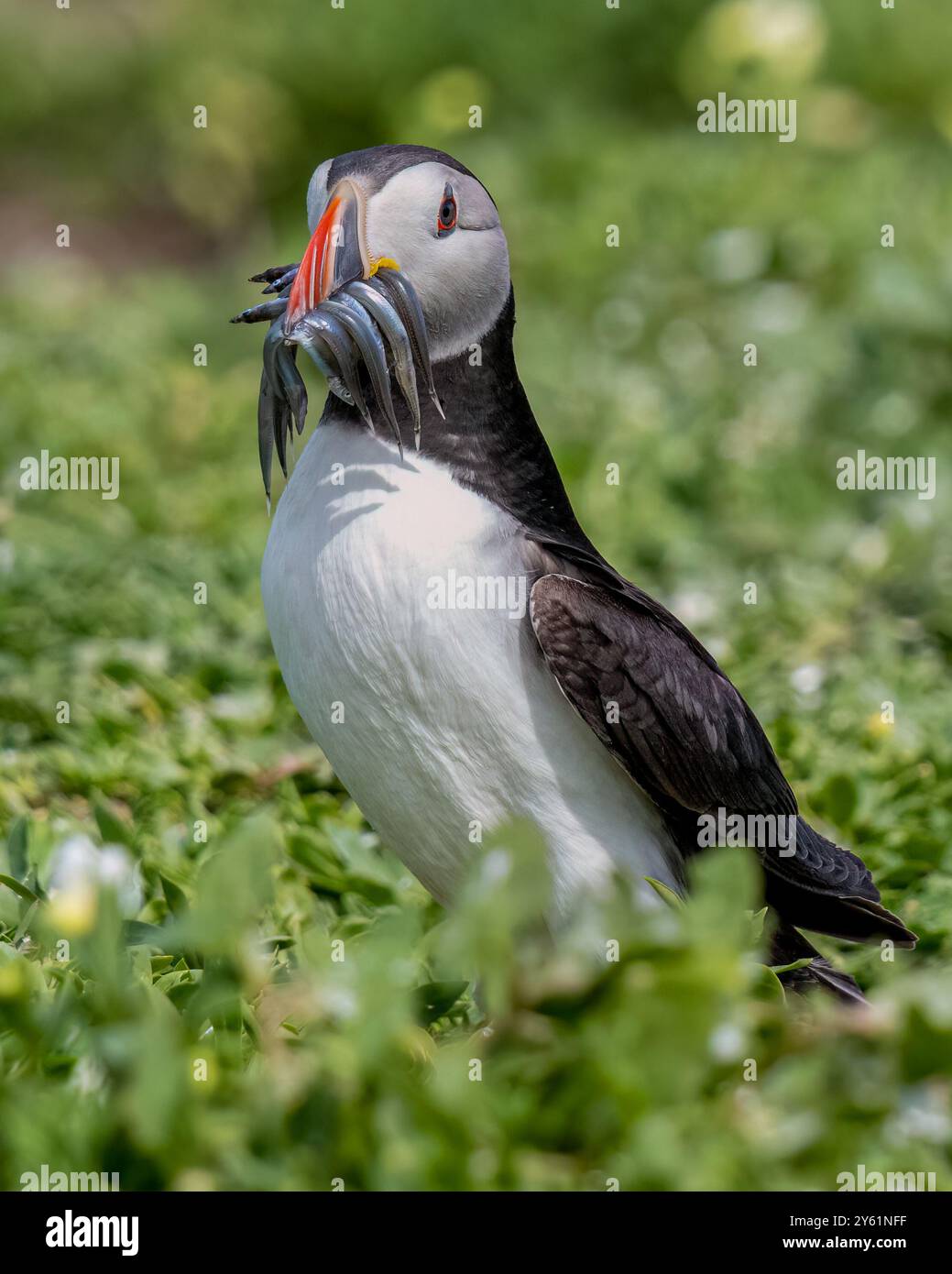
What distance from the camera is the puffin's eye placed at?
3322 millimetres

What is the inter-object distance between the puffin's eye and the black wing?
672 millimetres

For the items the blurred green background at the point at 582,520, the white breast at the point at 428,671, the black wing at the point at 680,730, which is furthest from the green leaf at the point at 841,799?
the white breast at the point at 428,671

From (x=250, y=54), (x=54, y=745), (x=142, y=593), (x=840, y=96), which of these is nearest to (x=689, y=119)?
(x=840, y=96)

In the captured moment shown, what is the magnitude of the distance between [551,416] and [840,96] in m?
4.50

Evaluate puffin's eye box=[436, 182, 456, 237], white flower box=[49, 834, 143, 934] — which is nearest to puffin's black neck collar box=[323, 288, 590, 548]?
puffin's eye box=[436, 182, 456, 237]

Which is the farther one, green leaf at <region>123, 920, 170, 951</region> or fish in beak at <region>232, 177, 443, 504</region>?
green leaf at <region>123, 920, 170, 951</region>

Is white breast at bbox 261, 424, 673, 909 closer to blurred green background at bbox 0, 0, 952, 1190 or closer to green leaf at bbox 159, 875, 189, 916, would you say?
blurred green background at bbox 0, 0, 952, 1190

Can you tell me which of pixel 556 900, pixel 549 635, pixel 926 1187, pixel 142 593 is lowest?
pixel 926 1187

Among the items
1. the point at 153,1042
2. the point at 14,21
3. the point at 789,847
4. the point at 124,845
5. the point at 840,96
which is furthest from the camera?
the point at 14,21

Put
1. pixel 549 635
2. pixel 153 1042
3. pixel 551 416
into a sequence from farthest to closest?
pixel 551 416 < pixel 549 635 < pixel 153 1042

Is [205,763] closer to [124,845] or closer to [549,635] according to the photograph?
[124,845]

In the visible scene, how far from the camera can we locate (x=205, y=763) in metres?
4.66

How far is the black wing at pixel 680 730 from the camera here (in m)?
3.27

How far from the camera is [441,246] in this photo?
3332 millimetres
